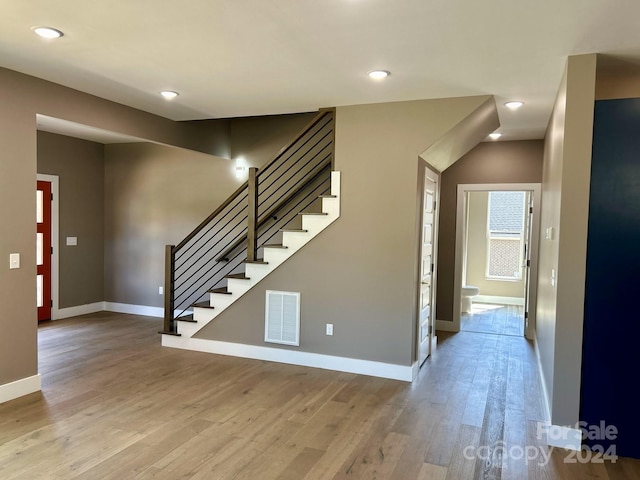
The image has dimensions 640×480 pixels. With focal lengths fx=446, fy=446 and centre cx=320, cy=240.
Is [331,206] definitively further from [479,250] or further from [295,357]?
[479,250]

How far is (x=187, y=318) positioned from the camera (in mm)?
5340

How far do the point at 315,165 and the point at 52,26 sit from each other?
347 cm

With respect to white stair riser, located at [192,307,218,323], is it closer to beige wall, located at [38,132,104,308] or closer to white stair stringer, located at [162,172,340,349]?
white stair stringer, located at [162,172,340,349]

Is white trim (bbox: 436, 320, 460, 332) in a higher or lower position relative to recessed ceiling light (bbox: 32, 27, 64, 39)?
lower

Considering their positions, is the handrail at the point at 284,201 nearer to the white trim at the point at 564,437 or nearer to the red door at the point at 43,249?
the red door at the point at 43,249

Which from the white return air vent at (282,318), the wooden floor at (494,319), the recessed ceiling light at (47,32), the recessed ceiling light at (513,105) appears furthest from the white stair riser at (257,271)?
the wooden floor at (494,319)

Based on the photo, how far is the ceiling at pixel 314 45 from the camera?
8.03 feet

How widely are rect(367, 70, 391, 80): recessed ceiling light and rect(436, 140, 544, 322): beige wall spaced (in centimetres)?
327

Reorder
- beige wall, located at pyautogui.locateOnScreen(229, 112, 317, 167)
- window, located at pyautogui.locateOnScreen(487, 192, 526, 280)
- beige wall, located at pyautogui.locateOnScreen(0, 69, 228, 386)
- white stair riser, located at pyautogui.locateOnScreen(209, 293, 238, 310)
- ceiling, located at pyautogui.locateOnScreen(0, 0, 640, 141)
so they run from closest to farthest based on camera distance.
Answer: ceiling, located at pyautogui.locateOnScreen(0, 0, 640, 141) < beige wall, located at pyautogui.locateOnScreen(0, 69, 228, 386) < white stair riser, located at pyautogui.locateOnScreen(209, 293, 238, 310) < beige wall, located at pyautogui.locateOnScreen(229, 112, 317, 167) < window, located at pyautogui.locateOnScreen(487, 192, 526, 280)

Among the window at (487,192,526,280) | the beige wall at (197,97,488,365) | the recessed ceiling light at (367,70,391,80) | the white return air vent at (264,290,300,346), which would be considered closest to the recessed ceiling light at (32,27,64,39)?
the recessed ceiling light at (367,70,391,80)

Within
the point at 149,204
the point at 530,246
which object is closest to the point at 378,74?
the point at 530,246

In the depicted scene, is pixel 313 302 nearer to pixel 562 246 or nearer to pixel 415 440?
pixel 415 440

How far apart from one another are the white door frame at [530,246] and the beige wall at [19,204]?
5036mm

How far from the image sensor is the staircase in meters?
4.73
